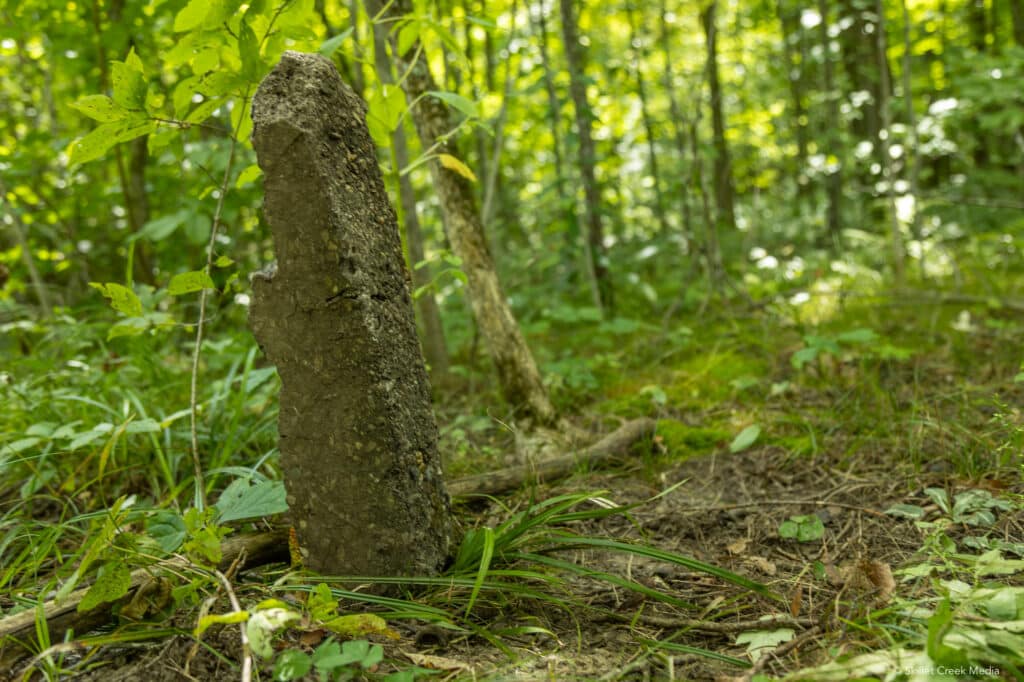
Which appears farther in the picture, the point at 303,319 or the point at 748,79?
the point at 748,79

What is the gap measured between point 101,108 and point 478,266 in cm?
156

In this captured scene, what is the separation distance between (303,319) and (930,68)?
475 inches

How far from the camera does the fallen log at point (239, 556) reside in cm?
142

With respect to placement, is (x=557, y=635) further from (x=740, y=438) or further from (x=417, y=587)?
(x=740, y=438)

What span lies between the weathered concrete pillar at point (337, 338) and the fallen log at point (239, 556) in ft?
0.56

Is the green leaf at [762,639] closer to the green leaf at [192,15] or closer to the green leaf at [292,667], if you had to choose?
the green leaf at [292,667]

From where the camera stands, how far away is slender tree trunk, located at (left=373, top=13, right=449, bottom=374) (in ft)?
10.5

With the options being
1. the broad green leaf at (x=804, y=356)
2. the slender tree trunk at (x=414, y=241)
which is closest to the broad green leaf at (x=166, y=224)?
the slender tree trunk at (x=414, y=241)

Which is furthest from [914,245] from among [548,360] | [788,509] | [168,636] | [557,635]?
[168,636]

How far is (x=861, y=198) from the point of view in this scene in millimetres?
8266

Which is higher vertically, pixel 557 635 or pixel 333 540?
pixel 333 540

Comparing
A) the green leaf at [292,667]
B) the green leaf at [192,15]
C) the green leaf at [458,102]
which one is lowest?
the green leaf at [292,667]

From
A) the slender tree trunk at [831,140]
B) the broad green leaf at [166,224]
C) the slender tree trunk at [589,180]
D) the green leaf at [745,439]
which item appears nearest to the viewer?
the green leaf at [745,439]

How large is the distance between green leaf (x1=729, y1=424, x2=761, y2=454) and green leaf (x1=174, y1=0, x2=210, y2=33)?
91.3 inches
